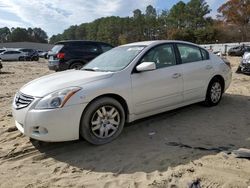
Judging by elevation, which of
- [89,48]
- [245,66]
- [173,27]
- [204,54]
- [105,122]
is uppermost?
[173,27]

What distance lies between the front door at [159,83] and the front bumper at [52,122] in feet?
3.61

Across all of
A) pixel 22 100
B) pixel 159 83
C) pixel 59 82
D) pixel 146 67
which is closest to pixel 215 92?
pixel 159 83

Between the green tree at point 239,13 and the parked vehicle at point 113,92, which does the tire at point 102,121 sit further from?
the green tree at point 239,13

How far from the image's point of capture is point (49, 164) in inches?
175

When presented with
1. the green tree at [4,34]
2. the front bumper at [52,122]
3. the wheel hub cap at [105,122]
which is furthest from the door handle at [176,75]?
the green tree at [4,34]

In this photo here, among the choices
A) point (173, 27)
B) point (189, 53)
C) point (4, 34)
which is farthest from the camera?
point (4, 34)

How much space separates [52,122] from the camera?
4.50 metres

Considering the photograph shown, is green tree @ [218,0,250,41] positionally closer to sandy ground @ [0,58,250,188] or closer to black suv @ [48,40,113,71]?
black suv @ [48,40,113,71]

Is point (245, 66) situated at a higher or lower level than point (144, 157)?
higher

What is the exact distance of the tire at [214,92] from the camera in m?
6.97

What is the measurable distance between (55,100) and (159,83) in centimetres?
193

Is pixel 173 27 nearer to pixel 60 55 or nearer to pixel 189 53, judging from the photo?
pixel 60 55

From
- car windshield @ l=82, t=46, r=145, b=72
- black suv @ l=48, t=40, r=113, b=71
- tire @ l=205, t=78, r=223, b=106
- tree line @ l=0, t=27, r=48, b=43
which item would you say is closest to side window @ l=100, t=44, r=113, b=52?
black suv @ l=48, t=40, r=113, b=71

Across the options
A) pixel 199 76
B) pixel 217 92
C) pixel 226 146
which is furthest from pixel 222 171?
pixel 217 92
